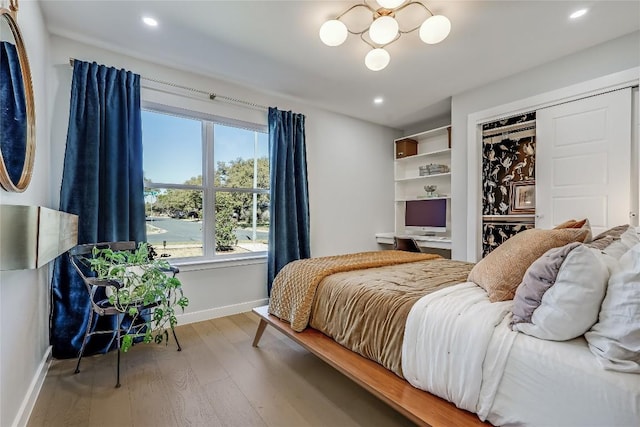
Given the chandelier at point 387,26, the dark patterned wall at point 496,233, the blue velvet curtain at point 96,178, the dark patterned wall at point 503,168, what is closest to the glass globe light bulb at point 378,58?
the chandelier at point 387,26

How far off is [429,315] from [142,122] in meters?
2.91

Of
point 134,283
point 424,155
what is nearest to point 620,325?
point 134,283

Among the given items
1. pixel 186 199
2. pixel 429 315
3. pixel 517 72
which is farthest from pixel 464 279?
pixel 186 199

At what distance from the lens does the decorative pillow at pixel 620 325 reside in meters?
0.89

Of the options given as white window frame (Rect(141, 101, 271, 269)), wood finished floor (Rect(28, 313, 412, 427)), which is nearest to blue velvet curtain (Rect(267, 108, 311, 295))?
white window frame (Rect(141, 101, 271, 269))

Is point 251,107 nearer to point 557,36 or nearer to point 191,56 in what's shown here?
point 191,56

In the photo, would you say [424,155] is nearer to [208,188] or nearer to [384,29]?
[384,29]

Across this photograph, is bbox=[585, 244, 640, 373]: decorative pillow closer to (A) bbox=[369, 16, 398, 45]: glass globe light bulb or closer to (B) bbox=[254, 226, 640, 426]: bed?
(B) bbox=[254, 226, 640, 426]: bed

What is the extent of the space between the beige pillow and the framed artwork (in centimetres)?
178

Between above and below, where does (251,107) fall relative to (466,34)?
below

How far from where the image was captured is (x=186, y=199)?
3072mm

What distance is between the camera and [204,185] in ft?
10.4

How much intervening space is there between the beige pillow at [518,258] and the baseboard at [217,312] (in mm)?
2535

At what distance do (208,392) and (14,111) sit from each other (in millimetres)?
1821
